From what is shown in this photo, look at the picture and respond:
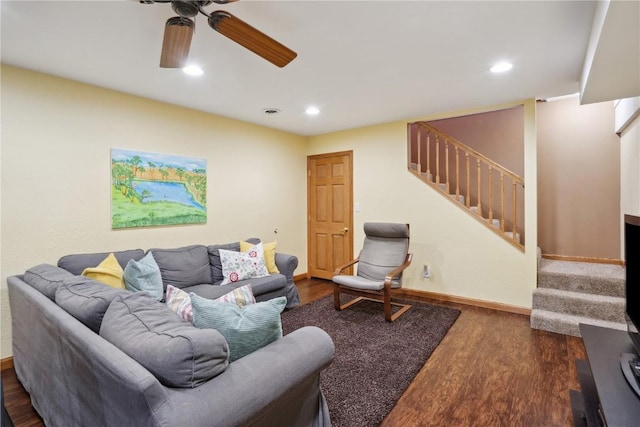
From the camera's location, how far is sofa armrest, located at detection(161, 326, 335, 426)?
1.01 m

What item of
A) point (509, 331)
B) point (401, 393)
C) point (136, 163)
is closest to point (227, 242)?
point (136, 163)

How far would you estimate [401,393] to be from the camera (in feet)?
6.93

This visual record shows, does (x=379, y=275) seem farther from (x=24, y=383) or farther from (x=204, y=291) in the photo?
(x=24, y=383)

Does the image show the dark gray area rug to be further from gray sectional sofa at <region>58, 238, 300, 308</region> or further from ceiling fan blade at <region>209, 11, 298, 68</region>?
ceiling fan blade at <region>209, 11, 298, 68</region>

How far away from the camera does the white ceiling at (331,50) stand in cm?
188

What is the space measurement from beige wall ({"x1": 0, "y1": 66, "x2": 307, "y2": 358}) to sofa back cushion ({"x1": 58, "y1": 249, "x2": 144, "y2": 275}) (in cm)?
21

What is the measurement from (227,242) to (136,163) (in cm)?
143

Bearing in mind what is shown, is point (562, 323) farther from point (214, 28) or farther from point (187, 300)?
point (214, 28)

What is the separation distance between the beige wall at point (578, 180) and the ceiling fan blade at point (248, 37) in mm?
3978

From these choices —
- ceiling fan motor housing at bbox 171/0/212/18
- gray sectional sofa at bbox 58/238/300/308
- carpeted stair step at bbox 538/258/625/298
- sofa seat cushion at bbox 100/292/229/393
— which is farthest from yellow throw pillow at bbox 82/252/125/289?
carpeted stair step at bbox 538/258/625/298

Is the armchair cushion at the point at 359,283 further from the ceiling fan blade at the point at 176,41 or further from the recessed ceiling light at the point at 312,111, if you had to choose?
the ceiling fan blade at the point at 176,41

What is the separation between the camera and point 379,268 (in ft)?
12.9

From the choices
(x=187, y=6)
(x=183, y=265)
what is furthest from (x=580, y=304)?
(x=187, y=6)

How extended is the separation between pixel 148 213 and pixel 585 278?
15.2ft
